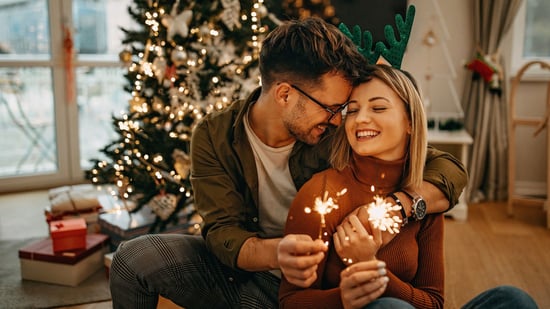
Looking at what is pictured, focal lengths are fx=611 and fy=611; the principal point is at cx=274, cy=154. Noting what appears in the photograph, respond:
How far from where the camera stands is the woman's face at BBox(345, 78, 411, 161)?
1635mm

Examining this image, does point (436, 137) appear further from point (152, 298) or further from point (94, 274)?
point (152, 298)

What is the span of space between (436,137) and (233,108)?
236 centimetres

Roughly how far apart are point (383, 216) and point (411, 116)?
297 mm

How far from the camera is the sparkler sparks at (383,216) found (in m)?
1.51

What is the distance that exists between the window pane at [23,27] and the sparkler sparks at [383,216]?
12.2ft

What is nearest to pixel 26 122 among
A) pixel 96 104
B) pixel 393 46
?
pixel 96 104

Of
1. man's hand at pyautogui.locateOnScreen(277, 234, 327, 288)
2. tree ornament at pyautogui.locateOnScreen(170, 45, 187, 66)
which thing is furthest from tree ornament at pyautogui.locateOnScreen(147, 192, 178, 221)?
man's hand at pyautogui.locateOnScreen(277, 234, 327, 288)

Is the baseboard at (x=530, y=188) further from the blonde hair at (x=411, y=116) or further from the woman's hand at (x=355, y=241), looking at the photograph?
the woman's hand at (x=355, y=241)

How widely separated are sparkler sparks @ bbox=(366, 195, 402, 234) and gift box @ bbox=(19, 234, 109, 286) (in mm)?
1784

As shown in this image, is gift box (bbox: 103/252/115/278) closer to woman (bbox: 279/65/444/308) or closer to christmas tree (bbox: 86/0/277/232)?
christmas tree (bbox: 86/0/277/232)

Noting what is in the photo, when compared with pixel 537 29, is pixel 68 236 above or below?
below

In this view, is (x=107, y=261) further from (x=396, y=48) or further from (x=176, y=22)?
(x=396, y=48)

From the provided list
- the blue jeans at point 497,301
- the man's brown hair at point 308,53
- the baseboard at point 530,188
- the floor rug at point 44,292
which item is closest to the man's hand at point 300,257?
the blue jeans at point 497,301

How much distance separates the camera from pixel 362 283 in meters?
1.38
